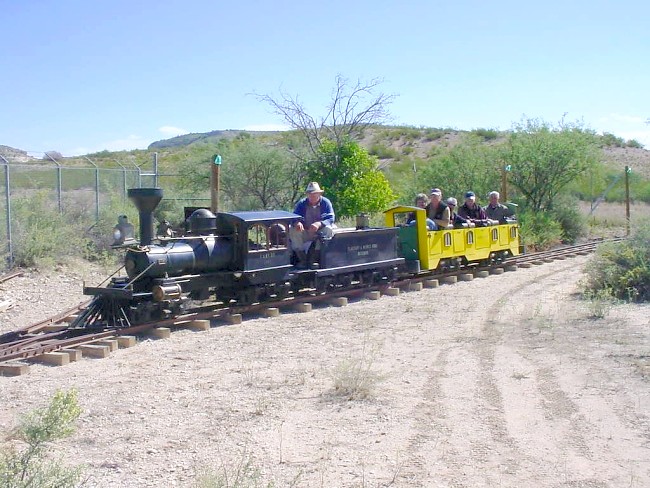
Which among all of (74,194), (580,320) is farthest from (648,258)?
(74,194)

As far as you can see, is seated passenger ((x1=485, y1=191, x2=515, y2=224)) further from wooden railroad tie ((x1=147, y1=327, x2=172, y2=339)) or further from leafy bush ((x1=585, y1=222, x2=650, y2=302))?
wooden railroad tie ((x1=147, y1=327, x2=172, y2=339))

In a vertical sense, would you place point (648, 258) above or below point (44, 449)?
above

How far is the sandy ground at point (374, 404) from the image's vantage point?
6316mm

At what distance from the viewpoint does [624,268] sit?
48.9 ft

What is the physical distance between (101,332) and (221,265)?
264 centimetres

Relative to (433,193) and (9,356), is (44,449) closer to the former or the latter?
(9,356)

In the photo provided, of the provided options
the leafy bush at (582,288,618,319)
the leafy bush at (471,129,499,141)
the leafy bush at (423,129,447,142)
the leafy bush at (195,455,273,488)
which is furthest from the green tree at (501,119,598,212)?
the leafy bush at (423,129,447,142)

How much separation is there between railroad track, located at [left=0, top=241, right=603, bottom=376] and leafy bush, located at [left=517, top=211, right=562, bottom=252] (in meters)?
11.4

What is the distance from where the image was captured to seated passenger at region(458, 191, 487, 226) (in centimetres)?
2048

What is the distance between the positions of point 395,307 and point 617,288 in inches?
165

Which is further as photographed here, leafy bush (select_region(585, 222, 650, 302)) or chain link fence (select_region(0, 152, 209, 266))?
chain link fence (select_region(0, 152, 209, 266))

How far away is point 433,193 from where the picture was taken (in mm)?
18906

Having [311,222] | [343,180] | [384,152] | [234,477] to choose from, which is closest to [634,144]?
[384,152]

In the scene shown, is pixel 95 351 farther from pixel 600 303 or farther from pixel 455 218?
pixel 455 218
